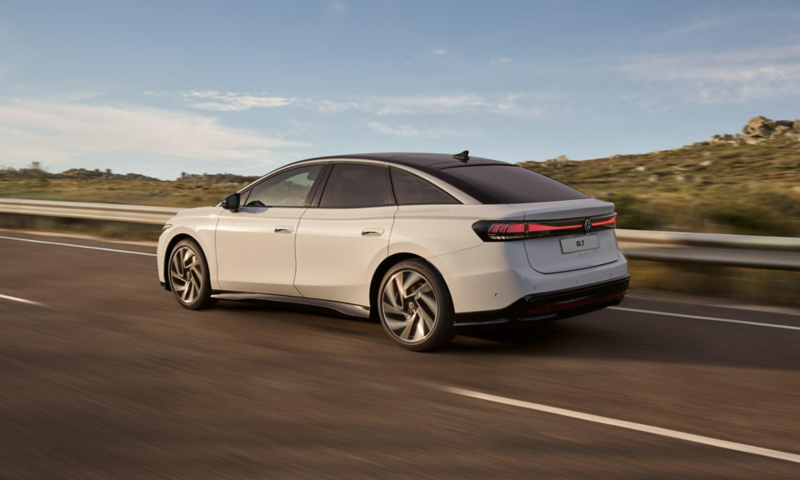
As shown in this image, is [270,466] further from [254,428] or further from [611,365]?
[611,365]

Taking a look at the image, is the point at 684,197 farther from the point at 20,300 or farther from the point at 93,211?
the point at 93,211

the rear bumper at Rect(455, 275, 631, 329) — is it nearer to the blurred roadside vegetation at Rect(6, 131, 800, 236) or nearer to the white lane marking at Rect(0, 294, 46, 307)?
the white lane marking at Rect(0, 294, 46, 307)

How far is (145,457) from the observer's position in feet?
12.5

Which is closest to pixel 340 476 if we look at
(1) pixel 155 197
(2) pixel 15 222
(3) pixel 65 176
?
(2) pixel 15 222

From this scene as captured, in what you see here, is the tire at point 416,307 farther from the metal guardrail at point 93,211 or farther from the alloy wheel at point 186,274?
the metal guardrail at point 93,211

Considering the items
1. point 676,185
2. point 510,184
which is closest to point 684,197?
point 676,185

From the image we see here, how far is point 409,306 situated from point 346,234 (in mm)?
830

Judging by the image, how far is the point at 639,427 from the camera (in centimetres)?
421

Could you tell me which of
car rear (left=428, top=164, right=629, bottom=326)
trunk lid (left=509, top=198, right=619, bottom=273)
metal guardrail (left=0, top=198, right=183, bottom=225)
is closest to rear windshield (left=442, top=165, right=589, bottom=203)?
car rear (left=428, top=164, right=629, bottom=326)

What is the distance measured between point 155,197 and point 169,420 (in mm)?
17452

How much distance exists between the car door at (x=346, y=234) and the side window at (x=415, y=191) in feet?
0.26

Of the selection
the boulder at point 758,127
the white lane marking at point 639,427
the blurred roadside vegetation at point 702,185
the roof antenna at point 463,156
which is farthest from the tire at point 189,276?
the boulder at point 758,127

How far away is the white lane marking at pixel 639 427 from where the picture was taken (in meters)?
3.83

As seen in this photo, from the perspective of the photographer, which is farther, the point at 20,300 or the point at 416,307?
the point at 20,300
